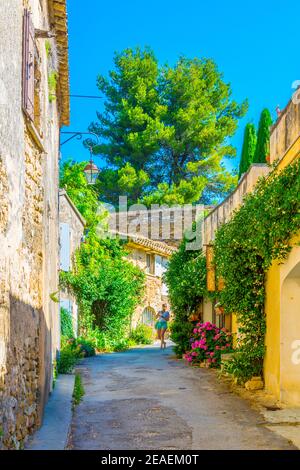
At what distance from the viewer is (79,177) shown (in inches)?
1041


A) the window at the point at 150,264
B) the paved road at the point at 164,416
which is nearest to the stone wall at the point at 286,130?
the paved road at the point at 164,416

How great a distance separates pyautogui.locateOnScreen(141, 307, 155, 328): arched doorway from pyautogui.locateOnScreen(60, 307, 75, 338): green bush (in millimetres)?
10124

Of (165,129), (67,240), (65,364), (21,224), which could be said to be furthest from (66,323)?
(165,129)

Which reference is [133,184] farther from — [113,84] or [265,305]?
[265,305]

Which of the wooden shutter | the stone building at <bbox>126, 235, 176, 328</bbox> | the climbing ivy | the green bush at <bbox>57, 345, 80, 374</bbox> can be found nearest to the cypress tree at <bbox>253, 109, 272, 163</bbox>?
the climbing ivy

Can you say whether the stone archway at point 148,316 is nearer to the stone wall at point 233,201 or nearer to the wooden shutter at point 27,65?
the stone wall at point 233,201

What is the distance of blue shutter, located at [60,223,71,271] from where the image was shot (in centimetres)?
2183

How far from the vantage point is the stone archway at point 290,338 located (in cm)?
980

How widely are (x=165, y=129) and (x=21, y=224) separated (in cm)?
3094

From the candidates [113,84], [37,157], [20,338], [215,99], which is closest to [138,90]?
[113,84]

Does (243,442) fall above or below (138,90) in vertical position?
below

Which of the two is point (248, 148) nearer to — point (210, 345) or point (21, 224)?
point (210, 345)

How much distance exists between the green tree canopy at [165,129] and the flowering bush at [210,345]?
64.3 ft

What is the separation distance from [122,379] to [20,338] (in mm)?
7573
